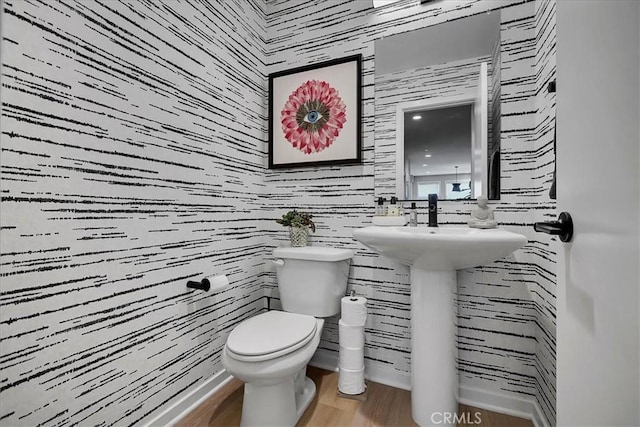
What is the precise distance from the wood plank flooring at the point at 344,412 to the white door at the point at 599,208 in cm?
99

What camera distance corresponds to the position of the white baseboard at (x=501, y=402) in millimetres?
1445

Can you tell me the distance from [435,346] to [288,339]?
64 cm

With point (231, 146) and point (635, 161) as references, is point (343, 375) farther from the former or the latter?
point (635, 161)

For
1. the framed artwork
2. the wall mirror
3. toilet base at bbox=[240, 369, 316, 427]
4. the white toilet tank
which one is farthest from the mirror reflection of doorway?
toilet base at bbox=[240, 369, 316, 427]

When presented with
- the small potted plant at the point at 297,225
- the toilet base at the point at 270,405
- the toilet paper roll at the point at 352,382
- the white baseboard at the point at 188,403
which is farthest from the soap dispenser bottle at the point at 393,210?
the white baseboard at the point at 188,403

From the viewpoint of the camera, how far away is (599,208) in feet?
1.63

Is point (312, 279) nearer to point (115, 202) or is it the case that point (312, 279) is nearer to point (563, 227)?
point (115, 202)

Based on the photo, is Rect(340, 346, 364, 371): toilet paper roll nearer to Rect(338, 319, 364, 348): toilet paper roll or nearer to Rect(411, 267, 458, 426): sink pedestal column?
Rect(338, 319, 364, 348): toilet paper roll

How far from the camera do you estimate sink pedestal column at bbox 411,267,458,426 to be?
1.32 meters

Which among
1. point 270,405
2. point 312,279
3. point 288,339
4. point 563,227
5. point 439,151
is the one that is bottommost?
point 270,405

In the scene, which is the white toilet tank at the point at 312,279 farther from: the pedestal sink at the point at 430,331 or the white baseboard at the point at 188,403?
the white baseboard at the point at 188,403

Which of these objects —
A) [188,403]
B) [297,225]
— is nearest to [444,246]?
[297,225]

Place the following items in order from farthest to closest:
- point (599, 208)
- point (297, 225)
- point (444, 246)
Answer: point (297, 225) → point (444, 246) → point (599, 208)

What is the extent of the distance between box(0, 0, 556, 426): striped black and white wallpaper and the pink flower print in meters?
0.16
